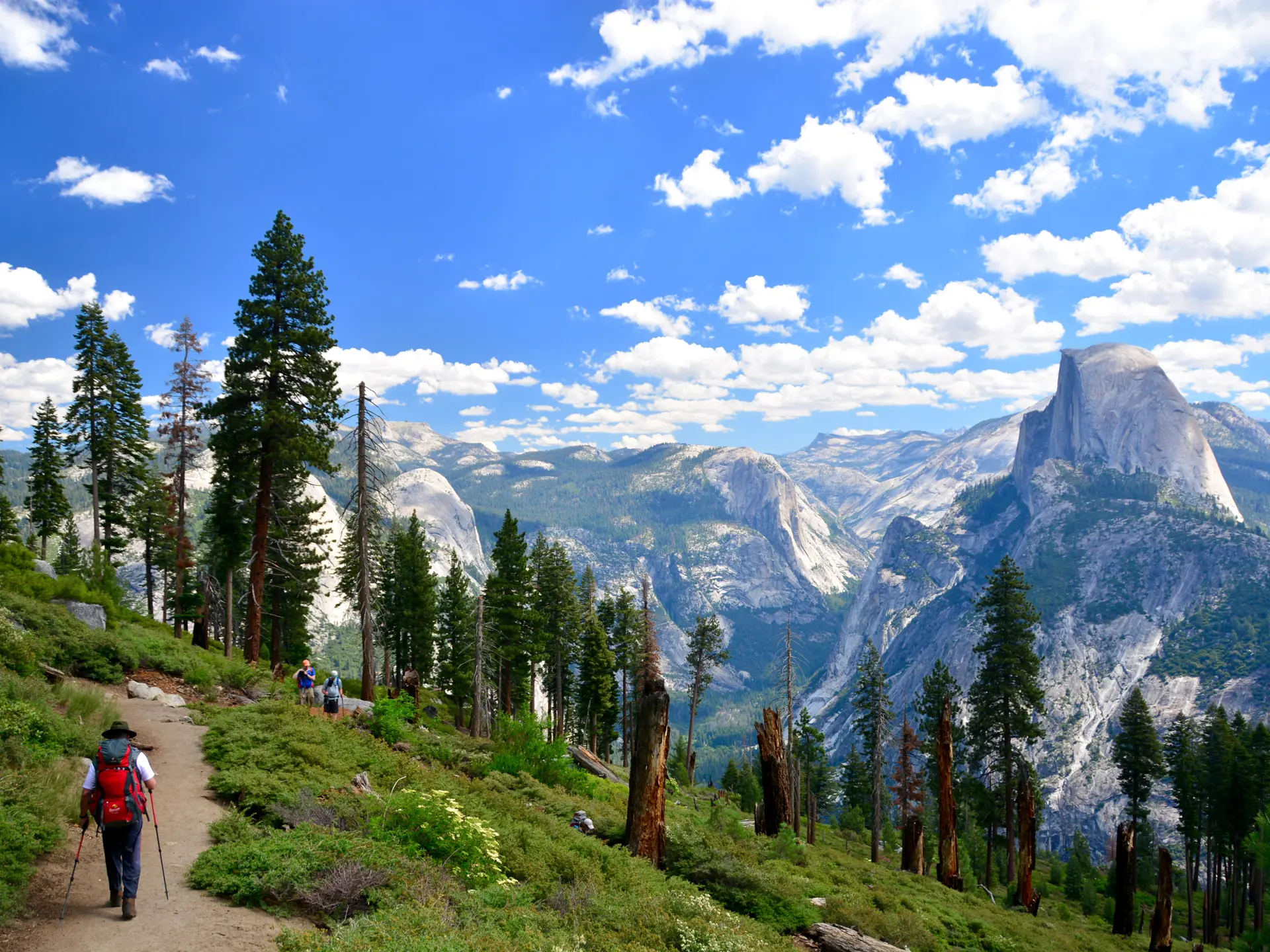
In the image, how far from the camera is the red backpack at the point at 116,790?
812 centimetres

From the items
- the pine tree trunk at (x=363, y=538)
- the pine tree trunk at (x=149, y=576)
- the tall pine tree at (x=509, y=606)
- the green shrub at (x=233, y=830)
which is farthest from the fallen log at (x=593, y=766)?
the pine tree trunk at (x=149, y=576)

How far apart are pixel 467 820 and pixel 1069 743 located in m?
176

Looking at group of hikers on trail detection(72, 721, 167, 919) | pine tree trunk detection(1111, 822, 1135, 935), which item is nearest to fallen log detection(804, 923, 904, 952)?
group of hikers on trail detection(72, 721, 167, 919)

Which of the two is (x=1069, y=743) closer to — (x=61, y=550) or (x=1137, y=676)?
(x=1137, y=676)

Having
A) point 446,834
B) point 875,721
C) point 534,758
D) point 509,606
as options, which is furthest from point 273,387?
point 875,721

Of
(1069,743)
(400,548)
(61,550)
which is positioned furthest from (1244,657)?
(61,550)

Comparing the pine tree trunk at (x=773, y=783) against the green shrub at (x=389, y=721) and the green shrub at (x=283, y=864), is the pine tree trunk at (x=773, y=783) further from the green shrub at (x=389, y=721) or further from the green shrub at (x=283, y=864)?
the green shrub at (x=283, y=864)

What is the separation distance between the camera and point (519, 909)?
28.4 feet

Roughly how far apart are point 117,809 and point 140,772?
1.44 ft

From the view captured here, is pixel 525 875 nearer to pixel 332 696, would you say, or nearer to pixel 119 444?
pixel 332 696

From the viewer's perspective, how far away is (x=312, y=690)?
2241 centimetres

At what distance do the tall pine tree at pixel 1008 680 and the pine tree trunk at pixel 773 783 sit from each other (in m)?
17.1

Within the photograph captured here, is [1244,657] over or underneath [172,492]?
underneath

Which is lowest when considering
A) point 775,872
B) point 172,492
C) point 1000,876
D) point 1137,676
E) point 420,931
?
point 1137,676
